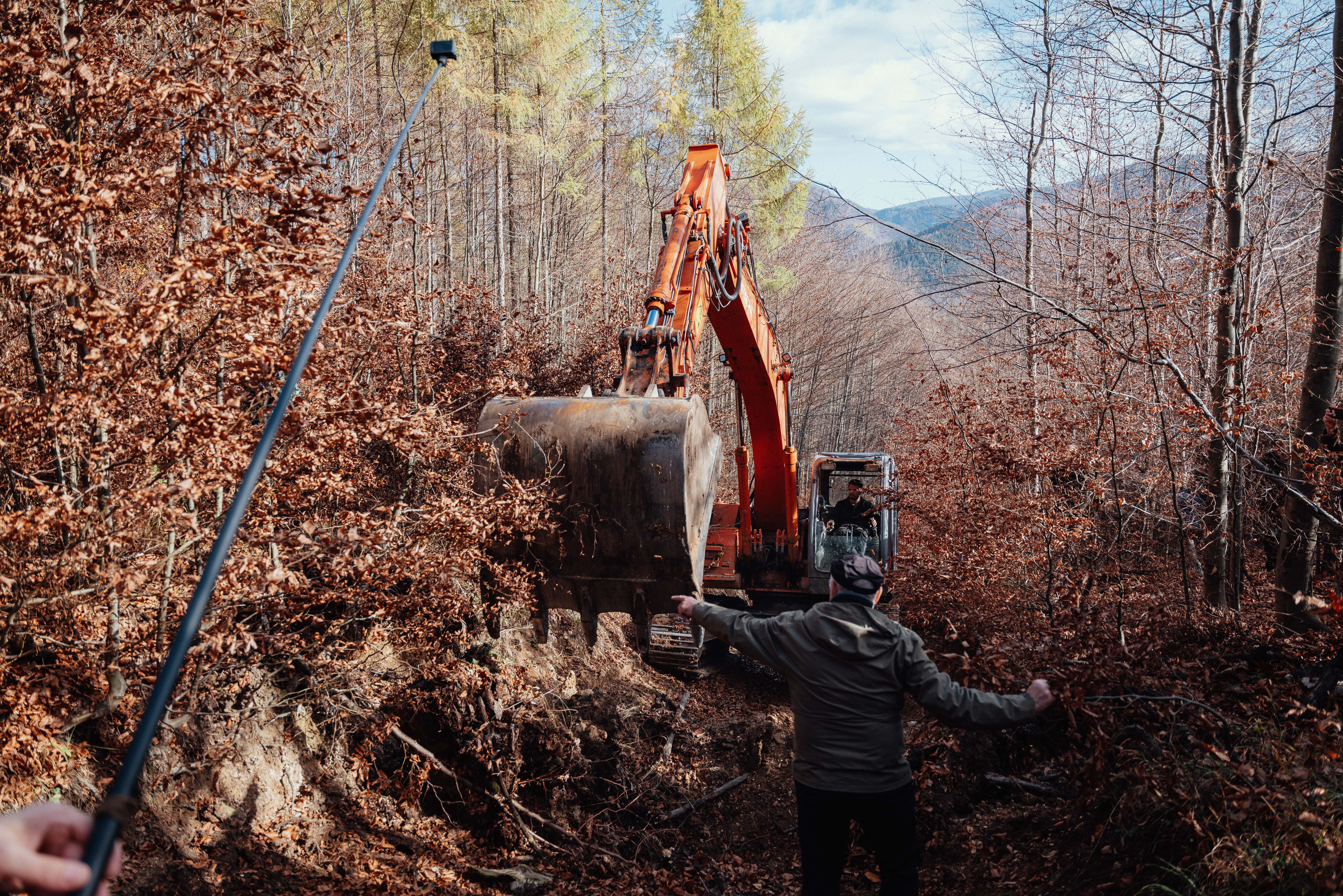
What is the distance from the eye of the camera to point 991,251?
12.5 m

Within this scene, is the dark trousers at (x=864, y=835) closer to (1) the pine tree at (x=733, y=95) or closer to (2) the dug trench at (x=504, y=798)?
(2) the dug trench at (x=504, y=798)

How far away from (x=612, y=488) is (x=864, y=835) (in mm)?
2312

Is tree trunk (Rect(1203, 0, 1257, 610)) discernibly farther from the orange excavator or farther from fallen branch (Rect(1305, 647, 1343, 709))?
the orange excavator

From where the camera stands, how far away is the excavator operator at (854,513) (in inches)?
402

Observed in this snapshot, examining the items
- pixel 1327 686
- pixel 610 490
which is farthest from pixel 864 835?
pixel 1327 686

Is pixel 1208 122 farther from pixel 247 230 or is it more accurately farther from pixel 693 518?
pixel 247 230

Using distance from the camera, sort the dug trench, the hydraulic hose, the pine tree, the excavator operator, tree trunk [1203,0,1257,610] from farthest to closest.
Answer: the pine tree → the excavator operator → the hydraulic hose → tree trunk [1203,0,1257,610] → the dug trench

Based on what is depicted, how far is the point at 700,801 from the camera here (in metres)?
7.03

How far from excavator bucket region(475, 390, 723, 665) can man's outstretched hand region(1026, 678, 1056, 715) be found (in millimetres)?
1950

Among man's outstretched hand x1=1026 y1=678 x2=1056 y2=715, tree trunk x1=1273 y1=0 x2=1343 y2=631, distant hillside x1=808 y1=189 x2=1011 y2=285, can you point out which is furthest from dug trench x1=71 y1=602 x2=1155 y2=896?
distant hillside x1=808 y1=189 x2=1011 y2=285

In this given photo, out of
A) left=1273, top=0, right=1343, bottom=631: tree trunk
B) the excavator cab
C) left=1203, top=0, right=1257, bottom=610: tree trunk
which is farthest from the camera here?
the excavator cab

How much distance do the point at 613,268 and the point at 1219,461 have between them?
17.9 m

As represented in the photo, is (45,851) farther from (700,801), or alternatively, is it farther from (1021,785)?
(700,801)

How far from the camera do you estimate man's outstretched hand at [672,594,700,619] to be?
3.77m
